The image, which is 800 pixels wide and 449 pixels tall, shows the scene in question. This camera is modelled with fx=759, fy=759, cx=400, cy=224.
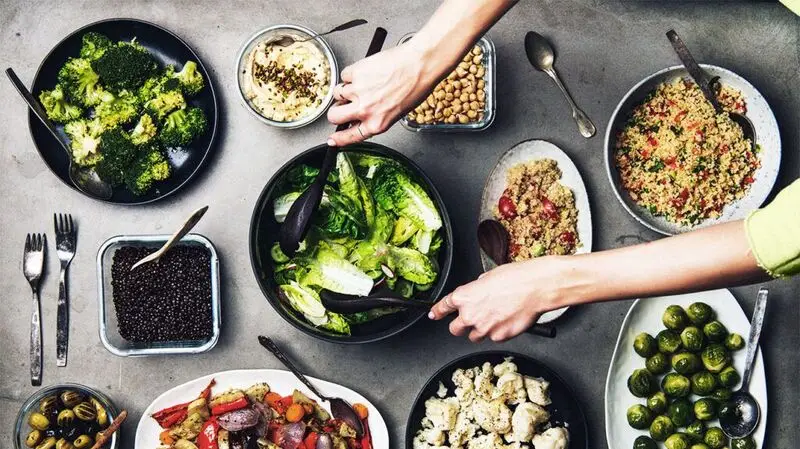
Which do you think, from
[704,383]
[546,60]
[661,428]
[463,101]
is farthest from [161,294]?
[704,383]

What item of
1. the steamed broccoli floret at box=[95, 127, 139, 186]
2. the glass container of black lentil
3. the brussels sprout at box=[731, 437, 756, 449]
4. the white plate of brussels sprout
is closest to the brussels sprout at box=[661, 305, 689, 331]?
the white plate of brussels sprout

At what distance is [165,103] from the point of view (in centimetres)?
263

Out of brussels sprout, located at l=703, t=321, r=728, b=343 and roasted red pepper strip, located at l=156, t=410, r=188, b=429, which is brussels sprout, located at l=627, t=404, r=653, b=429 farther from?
roasted red pepper strip, located at l=156, t=410, r=188, b=429

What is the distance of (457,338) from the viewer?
275 cm

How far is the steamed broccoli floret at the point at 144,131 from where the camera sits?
2.62 metres

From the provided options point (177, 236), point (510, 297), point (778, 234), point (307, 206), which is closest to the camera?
point (778, 234)

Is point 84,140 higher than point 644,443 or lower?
higher

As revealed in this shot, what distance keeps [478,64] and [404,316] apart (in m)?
0.91

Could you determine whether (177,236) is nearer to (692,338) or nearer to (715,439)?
(692,338)

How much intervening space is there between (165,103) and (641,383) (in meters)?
1.91

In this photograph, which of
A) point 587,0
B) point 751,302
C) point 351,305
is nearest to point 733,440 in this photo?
point 751,302

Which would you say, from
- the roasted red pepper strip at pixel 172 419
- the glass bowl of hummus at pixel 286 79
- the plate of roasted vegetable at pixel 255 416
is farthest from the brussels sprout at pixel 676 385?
the roasted red pepper strip at pixel 172 419

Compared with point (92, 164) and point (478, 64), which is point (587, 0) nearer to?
point (478, 64)

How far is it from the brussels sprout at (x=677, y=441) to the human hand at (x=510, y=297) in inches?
38.9
